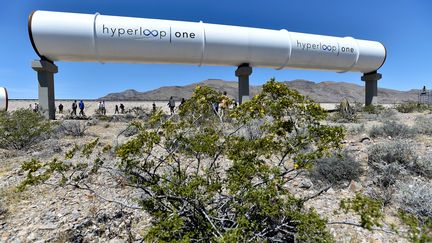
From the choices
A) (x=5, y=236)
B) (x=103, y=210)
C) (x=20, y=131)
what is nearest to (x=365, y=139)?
(x=103, y=210)

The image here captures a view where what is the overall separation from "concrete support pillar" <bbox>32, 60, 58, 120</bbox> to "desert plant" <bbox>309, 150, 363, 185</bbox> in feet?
37.6

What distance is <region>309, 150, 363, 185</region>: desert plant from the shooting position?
421 cm

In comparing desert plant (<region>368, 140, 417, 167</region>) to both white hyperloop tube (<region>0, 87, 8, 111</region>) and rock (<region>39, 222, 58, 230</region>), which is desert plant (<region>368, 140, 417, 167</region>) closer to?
rock (<region>39, 222, 58, 230</region>)

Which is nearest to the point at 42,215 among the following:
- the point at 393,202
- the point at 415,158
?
the point at 393,202

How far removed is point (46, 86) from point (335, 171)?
12300 mm

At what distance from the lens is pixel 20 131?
6.82m

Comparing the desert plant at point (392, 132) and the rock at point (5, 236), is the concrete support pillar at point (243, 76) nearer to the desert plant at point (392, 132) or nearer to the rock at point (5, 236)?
the desert plant at point (392, 132)

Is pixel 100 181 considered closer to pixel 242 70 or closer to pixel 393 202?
pixel 393 202

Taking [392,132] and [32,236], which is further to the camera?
[392,132]

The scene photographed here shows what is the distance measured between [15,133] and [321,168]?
23.8 ft

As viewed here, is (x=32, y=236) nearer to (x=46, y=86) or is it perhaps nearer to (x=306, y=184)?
(x=306, y=184)

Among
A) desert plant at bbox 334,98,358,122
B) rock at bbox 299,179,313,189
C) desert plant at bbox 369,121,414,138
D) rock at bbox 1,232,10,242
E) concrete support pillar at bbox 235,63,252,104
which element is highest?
concrete support pillar at bbox 235,63,252,104

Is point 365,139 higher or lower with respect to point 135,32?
lower

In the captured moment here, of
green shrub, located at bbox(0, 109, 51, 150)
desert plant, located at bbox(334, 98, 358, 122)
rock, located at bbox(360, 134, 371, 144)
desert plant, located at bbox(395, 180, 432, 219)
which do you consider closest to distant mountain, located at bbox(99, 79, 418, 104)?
desert plant, located at bbox(334, 98, 358, 122)
